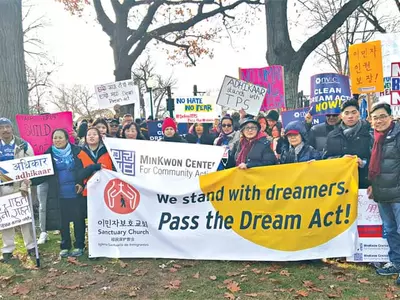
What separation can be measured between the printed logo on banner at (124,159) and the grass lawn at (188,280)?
123cm

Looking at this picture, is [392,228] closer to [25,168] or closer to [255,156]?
[255,156]

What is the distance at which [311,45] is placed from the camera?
13.0m

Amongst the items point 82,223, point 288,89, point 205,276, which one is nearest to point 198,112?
point 288,89

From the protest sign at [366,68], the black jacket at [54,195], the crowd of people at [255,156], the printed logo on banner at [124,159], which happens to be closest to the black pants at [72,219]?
the crowd of people at [255,156]

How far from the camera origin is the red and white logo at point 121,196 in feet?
18.5

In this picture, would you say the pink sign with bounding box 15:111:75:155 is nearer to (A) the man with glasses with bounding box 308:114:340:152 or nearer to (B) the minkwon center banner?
(B) the minkwon center banner

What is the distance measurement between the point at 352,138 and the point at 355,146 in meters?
0.11

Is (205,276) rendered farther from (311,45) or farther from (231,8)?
(231,8)

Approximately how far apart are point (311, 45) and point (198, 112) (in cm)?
410

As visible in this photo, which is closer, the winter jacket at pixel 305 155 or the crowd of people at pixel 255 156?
the crowd of people at pixel 255 156

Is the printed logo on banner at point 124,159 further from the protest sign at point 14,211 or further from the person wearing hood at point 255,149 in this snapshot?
the person wearing hood at point 255,149

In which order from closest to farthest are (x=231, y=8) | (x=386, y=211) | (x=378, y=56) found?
(x=386, y=211) < (x=378, y=56) < (x=231, y=8)

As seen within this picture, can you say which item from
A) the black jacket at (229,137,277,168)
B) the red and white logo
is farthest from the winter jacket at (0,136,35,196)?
the black jacket at (229,137,277,168)

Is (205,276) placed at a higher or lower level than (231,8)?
lower
